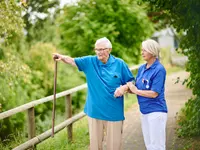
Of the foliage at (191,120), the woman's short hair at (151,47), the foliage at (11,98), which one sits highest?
the woman's short hair at (151,47)

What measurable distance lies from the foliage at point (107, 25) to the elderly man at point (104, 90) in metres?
9.90

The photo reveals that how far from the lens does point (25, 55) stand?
16.7 metres

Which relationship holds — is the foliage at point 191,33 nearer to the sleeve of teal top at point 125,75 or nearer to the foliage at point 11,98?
the sleeve of teal top at point 125,75

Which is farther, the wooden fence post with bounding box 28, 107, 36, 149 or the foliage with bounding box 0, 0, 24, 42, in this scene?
the foliage with bounding box 0, 0, 24, 42

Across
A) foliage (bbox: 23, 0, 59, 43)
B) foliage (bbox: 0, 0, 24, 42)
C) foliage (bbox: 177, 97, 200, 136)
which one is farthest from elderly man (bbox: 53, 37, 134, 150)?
foliage (bbox: 23, 0, 59, 43)

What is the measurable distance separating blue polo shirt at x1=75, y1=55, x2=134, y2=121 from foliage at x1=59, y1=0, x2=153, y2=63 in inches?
390

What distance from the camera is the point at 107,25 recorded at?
1542 cm

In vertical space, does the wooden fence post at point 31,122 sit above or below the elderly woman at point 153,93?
below

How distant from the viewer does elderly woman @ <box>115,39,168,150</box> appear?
4859mm

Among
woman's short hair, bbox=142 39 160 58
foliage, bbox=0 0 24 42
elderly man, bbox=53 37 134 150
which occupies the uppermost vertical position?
foliage, bbox=0 0 24 42

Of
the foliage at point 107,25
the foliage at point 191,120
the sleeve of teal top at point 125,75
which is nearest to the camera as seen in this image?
the sleeve of teal top at point 125,75

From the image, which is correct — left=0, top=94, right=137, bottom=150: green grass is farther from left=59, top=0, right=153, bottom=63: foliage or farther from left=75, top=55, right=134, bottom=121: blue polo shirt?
left=59, top=0, right=153, bottom=63: foliage

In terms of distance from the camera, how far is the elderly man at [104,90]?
17.3 ft

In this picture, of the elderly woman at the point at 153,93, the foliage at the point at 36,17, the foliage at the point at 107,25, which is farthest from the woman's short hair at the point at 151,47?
the foliage at the point at 36,17
